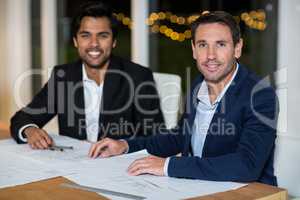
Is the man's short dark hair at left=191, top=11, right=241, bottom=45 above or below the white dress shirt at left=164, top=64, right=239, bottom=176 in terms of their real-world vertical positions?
above

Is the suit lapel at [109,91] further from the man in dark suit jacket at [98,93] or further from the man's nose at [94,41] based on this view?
the man's nose at [94,41]

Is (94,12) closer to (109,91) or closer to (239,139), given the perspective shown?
(109,91)

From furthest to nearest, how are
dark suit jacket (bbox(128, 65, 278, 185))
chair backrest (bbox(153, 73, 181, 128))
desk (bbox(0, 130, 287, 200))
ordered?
chair backrest (bbox(153, 73, 181, 128)), dark suit jacket (bbox(128, 65, 278, 185)), desk (bbox(0, 130, 287, 200))

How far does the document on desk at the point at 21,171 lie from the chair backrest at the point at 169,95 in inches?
33.2

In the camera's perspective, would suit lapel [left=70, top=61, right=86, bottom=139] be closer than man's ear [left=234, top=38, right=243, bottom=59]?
No

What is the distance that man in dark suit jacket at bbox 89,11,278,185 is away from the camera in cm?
151

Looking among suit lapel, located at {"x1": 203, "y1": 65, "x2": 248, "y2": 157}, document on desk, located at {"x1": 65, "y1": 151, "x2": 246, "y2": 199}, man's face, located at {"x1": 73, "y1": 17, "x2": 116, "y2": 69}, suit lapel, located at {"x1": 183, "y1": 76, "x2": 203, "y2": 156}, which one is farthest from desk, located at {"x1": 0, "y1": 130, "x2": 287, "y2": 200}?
man's face, located at {"x1": 73, "y1": 17, "x2": 116, "y2": 69}

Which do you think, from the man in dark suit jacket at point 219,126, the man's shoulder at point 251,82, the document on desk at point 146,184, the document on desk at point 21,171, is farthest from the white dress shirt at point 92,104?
the man's shoulder at point 251,82

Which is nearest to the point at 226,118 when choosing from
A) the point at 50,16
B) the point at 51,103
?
Result: the point at 51,103

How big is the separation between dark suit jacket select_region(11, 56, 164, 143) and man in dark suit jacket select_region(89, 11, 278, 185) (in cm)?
47

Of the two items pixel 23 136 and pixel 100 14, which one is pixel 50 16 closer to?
pixel 100 14

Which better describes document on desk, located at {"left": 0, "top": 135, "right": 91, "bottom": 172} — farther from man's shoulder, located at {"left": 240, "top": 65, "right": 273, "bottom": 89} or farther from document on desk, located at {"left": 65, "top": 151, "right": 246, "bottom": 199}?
man's shoulder, located at {"left": 240, "top": 65, "right": 273, "bottom": 89}

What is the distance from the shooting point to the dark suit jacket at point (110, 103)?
7.98 feet

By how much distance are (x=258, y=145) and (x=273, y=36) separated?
57.3 inches
